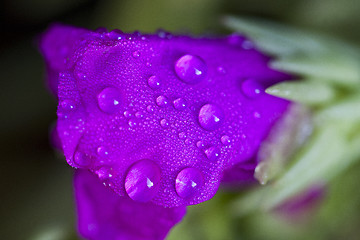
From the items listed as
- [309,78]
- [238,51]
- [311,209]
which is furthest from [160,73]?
[311,209]

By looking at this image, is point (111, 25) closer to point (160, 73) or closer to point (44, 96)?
point (44, 96)

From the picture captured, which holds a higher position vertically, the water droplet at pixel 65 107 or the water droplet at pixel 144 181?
the water droplet at pixel 65 107

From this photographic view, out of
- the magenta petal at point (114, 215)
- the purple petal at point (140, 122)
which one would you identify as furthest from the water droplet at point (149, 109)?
the magenta petal at point (114, 215)

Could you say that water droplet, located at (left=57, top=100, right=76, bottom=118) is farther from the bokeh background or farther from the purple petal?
the bokeh background

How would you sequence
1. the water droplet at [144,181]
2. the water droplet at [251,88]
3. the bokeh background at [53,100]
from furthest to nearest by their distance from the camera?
the bokeh background at [53,100]
the water droplet at [251,88]
the water droplet at [144,181]

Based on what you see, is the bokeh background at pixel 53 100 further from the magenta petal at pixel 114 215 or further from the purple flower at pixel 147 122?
the purple flower at pixel 147 122

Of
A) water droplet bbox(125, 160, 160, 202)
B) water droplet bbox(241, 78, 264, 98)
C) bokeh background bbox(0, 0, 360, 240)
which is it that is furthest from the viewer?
bokeh background bbox(0, 0, 360, 240)

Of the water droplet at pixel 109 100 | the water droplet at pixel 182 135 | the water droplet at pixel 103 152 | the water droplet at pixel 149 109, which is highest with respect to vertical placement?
the water droplet at pixel 109 100

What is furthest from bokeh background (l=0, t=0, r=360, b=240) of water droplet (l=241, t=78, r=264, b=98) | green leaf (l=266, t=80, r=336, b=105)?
water droplet (l=241, t=78, r=264, b=98)

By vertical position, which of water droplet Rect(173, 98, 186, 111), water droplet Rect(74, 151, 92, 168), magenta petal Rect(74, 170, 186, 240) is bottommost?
magenta petal Rect(74, 170, 186, 240)
